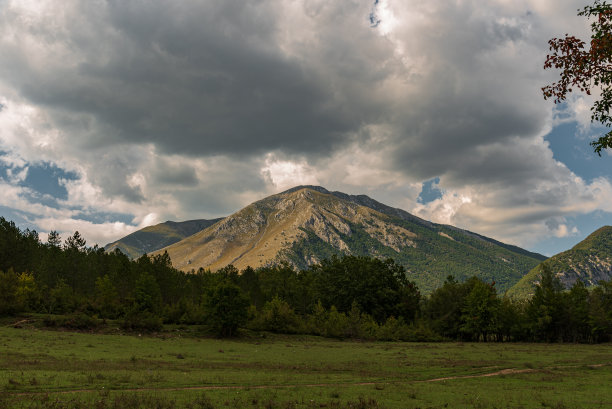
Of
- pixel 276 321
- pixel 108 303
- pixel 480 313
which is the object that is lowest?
pixel 276 321

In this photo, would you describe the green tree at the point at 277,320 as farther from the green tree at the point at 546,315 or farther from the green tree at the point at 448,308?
the green tree at the point at 546,315

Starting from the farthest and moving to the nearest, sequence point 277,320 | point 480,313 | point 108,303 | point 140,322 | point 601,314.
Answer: point 601,314, point 480,313, point 277,320, point 108,303, point 140,322

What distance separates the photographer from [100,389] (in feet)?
74.4

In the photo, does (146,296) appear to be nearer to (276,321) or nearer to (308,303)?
(276,321)

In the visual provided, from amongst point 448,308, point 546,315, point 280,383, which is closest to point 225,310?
point 280,383

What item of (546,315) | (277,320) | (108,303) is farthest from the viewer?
(546,315)

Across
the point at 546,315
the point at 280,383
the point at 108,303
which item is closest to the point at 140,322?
the point at 108,303

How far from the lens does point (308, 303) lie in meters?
130

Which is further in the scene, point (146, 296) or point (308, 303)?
point (308, 303)

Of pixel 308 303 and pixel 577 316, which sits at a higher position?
pixel 577 316

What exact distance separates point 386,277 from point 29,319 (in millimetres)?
89903

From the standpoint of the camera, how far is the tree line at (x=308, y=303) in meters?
79.6

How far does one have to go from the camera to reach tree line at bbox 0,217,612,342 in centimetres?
7959

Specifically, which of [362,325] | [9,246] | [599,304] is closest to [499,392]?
[362,325]
